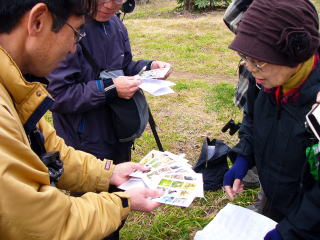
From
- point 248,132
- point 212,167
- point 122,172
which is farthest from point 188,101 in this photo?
point 122,172

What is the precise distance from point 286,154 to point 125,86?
3.94 feet

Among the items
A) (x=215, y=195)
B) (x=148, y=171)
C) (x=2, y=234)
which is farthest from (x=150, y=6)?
(x=2, y=234)

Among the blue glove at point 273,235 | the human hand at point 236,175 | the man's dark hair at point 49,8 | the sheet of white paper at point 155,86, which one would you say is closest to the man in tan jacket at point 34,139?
the man's dark hair at point 49,8

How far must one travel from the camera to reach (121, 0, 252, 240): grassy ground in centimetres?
340

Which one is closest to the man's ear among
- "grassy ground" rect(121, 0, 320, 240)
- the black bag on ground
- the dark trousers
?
the dark trousers

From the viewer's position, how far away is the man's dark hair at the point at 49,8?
1.43m

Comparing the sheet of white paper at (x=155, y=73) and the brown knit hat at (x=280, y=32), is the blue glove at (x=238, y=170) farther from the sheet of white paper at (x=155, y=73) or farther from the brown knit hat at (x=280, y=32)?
the sheet of white paper at (x=155, y=73)

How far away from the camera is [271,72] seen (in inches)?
77.7

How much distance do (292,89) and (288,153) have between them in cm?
36

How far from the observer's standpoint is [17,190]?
1243 millimetres

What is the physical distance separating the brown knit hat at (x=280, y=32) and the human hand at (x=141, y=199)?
0.93m

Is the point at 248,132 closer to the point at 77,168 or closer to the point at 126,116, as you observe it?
the point at 126,116

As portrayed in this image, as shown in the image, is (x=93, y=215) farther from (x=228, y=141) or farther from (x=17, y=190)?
(x=228, y=141)

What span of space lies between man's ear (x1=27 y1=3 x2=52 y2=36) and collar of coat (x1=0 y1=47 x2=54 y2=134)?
6.0 inches
